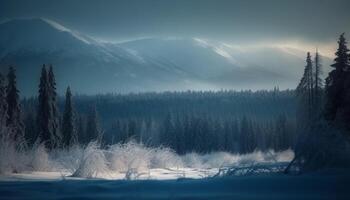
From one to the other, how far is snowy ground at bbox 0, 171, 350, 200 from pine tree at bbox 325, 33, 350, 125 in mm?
4373

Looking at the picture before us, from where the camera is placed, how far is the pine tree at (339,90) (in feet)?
44.9

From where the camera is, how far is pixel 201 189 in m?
6.25

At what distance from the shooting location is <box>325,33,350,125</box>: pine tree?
13.7 meters

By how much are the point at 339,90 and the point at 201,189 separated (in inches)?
531

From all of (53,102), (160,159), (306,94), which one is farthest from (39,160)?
(53,102)

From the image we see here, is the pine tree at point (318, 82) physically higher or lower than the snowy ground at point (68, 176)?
higher

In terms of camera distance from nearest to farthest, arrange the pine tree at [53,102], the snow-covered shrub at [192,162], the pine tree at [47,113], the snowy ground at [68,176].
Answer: the snowy ground at [68,176] < the snow-covered shrub at [192,162] < the pine tree at [47,113] < the pine tree at [53,102]

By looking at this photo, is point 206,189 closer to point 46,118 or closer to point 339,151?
point 339,151

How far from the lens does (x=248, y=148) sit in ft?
318

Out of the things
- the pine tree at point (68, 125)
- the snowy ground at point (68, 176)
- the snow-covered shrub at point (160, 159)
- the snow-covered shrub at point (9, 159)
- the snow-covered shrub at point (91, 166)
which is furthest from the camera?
the pine tree at point (68, 125)

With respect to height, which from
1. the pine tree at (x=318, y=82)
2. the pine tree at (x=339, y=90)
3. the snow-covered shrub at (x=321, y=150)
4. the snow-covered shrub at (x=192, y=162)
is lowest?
the snow-covered shrub at (x=192, y=162)

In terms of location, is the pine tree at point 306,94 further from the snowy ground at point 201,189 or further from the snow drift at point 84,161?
the snowy ground at point 201,189

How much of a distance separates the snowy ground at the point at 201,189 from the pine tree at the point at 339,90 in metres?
4.37

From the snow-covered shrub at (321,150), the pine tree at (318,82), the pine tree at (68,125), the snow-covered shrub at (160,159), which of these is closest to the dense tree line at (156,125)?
the pine tree at (68,125)
